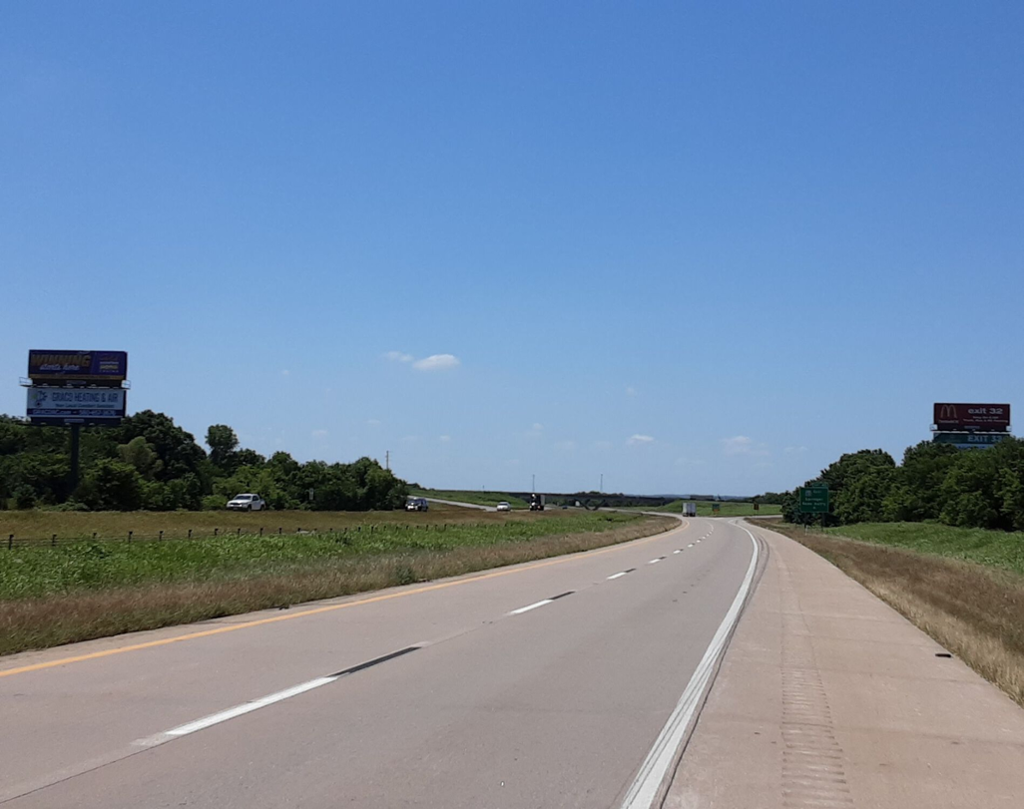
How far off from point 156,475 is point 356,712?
145 m

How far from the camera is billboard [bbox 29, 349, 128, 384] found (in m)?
94.8

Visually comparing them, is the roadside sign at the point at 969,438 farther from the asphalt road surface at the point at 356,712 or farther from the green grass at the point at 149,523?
the asphalt road surface at the point at 356,712

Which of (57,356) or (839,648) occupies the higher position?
(57,356)

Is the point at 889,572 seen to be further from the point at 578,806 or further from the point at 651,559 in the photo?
the point at 578,806

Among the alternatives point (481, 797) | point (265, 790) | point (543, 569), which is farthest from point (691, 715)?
point (543, 569)

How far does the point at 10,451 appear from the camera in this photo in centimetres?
13712

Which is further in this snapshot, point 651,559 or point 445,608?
point 651,559

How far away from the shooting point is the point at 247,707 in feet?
27.3

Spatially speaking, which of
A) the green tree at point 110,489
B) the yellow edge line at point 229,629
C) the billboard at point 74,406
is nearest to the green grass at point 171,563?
the yellow edge line at point 229,629

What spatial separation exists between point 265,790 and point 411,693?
335 cm

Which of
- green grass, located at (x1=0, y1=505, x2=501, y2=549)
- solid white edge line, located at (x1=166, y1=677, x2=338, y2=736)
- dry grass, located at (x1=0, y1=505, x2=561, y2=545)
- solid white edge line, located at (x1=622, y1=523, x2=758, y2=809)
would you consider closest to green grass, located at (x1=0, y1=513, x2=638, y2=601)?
solid white edge line, located at (x1=166, y1=677, x2=338, y2=736)

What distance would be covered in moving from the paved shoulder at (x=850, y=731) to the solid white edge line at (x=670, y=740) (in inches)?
5.3

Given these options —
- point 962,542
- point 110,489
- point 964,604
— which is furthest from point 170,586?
point 110,489

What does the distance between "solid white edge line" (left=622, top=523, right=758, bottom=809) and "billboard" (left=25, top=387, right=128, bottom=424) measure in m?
91.5
